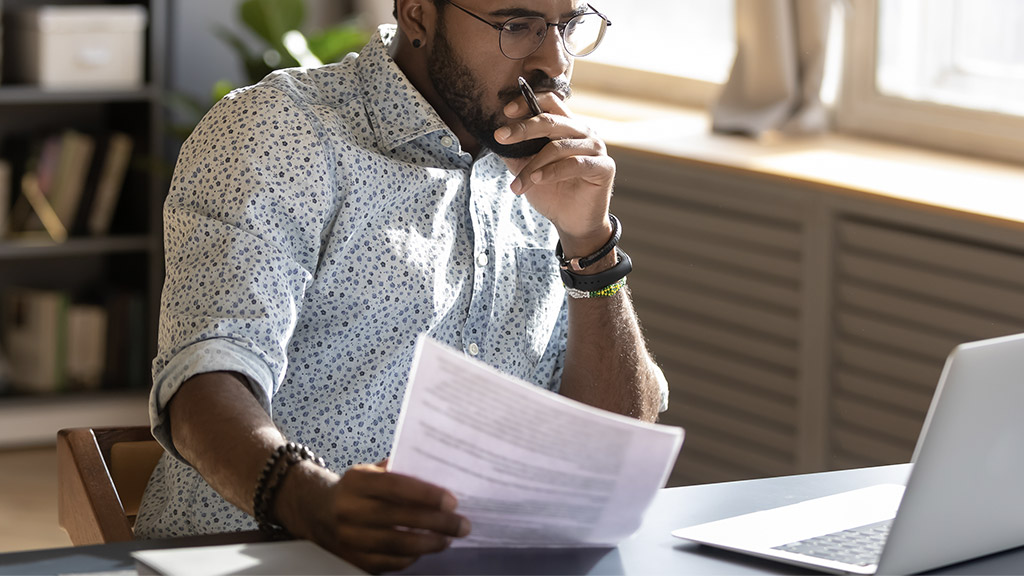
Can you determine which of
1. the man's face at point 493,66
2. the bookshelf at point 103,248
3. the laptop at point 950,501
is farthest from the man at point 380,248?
the bookshelf at point 103,248

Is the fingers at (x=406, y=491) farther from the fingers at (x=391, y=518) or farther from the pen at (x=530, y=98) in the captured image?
the pen at (x=530, y=98)

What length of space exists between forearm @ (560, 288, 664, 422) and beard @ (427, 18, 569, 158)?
0.70 feet

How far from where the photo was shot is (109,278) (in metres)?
3.92

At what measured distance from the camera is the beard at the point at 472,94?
1.56 metres

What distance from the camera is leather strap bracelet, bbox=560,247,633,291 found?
163 cm

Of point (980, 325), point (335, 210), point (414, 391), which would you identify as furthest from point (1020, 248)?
point (414, 391)

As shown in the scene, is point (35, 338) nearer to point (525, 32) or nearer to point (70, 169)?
point (70, 169)

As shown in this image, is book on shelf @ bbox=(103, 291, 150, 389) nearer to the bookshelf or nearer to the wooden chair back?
the bookshelf

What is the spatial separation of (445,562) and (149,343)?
2.89 metres

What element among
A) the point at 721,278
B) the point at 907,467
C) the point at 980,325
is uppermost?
the point at 907,467

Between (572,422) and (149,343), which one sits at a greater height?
(572,422)

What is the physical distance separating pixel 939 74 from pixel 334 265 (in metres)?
1.87

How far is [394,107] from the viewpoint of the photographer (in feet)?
5.17

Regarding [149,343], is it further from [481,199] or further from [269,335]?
[269,335]
